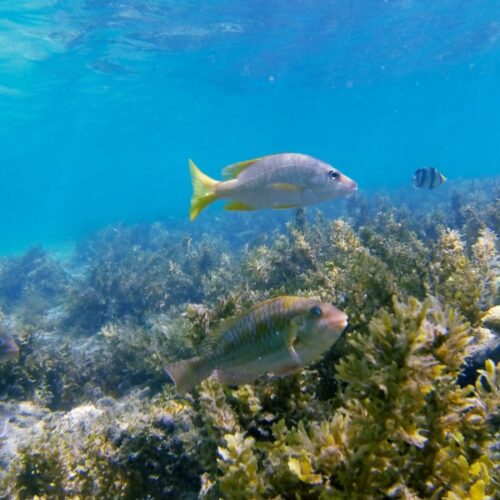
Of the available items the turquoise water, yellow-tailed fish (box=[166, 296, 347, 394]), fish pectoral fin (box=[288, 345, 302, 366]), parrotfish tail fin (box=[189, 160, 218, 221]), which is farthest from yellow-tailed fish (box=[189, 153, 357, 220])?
the turquoise water

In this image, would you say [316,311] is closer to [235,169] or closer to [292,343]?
[292,343]

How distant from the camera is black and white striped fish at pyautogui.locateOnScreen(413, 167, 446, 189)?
9.19 meters

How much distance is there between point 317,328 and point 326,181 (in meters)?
1.93

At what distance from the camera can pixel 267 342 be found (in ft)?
7.65

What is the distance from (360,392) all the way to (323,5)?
30.5 metres

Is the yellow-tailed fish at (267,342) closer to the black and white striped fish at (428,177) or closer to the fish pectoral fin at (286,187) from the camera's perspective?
the fish pectoral fin at (286,187)

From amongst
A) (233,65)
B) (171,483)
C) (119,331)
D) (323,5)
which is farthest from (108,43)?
(171,483)

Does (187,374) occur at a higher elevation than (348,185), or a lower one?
lower

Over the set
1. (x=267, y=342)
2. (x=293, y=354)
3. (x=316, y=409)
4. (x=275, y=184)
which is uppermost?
(x=275, y=184)

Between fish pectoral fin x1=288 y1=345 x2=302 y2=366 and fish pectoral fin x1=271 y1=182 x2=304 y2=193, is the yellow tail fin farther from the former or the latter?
fish pectoral fin x1=271 y1=182 x2=304 y2=193

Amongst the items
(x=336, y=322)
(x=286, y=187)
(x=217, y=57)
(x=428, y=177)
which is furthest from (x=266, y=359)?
(x=217, y=57)

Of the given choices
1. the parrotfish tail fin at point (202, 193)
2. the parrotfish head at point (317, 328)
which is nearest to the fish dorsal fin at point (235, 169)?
the parrotfish tail fin at point (202, 193)

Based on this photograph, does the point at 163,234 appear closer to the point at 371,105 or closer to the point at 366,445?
the point at 366,445

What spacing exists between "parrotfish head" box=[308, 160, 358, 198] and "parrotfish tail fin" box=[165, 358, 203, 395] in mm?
2059
